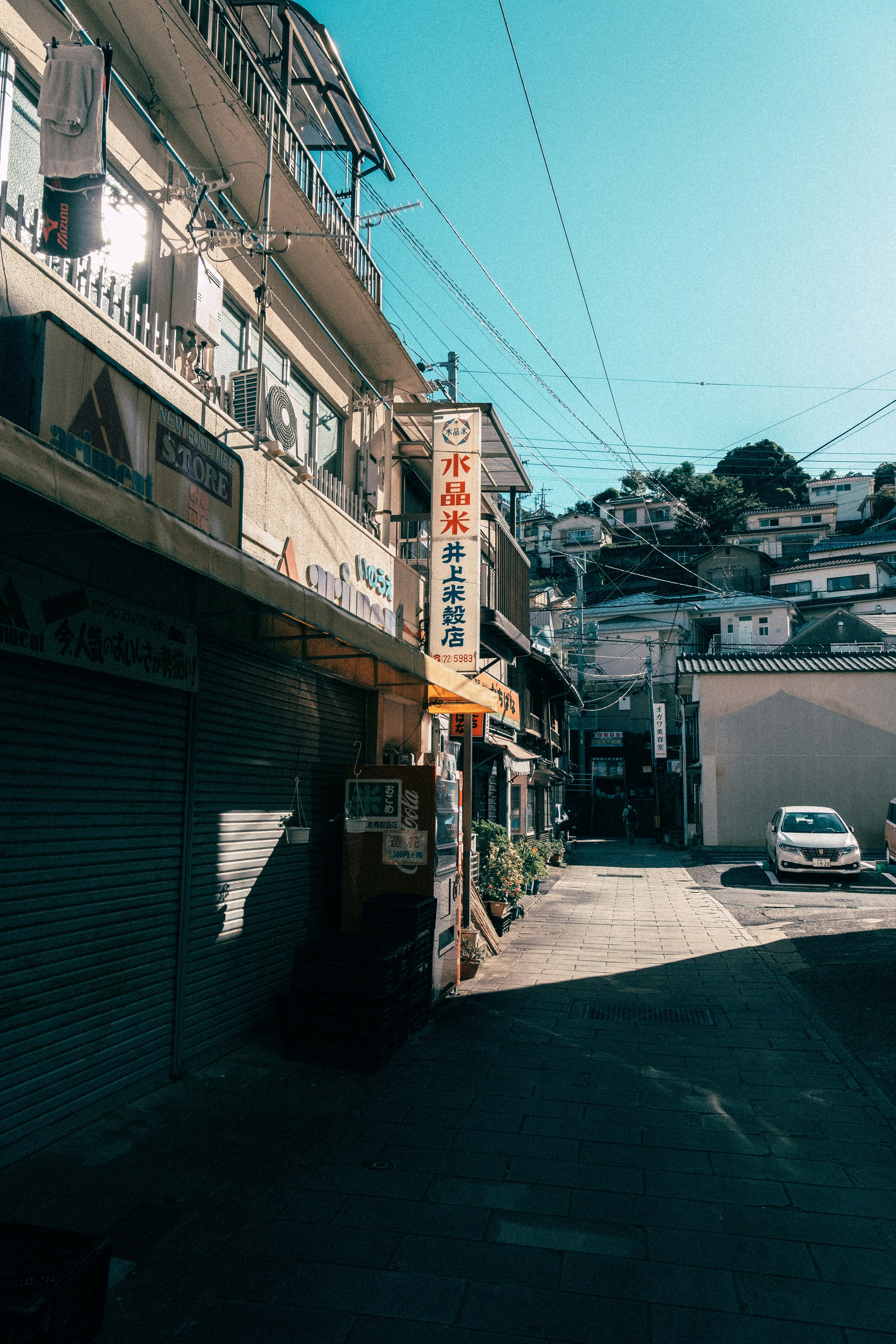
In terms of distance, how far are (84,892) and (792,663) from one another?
2687 cm

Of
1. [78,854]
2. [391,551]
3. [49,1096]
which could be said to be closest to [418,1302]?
[49,1096]

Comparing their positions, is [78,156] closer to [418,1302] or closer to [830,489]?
[418,1302]

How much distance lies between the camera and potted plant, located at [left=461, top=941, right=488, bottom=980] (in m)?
10.0

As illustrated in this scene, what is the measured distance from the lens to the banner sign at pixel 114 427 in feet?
15.8

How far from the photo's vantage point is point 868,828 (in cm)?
2708

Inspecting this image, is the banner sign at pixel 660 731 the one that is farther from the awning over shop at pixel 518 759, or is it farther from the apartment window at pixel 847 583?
the apartment window at pixel 847 583

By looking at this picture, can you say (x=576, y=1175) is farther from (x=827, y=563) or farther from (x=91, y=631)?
(x=827, y=563)

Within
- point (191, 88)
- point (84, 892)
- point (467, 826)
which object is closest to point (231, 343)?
point (191, 88)

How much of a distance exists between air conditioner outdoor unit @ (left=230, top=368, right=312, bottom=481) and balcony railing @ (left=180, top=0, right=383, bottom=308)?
2.01 m

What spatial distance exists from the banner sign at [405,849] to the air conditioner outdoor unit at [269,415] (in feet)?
12.5

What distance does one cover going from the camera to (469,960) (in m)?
10.2

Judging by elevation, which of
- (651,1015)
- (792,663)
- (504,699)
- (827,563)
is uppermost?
(827,563)

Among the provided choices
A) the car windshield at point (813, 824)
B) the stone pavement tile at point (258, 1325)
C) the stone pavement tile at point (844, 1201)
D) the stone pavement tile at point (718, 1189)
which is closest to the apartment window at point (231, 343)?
the stone pavement tile at point (258, 1325)

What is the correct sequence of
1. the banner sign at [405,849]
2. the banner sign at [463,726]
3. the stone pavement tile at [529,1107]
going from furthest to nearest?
the banner sign at [463,726]
the banner sign at [405,849]
the stone pavement tile at [529,1107]
